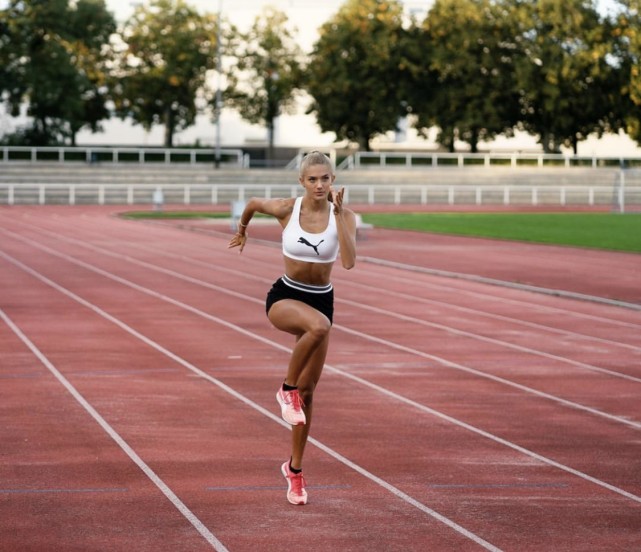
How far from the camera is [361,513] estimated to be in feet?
23.7

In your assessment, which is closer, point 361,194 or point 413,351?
point 413,351

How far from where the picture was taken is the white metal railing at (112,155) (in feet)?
217

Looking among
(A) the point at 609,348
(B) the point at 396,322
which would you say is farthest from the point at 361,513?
(B) the point at 396,322

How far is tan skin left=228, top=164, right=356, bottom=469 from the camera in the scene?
23.5 ft

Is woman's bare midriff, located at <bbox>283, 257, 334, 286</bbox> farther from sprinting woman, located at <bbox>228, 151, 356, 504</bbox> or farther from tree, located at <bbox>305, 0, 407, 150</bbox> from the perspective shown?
tree, located at <bbox>305, 0, 407, 150</bbox>

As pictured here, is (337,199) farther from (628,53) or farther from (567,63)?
(628,53)

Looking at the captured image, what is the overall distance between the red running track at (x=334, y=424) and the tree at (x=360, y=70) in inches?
2253

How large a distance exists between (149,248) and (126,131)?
56.3m

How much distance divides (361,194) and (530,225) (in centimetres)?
1969

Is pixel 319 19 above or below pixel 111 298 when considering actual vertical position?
above

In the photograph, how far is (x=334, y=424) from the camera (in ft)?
32.4

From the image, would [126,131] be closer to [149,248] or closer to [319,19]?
[319,19]

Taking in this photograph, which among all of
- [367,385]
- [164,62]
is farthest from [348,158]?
[367,385]

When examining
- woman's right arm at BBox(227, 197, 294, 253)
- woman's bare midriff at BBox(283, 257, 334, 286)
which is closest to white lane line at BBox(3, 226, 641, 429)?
woman's bare midriff at BBox(283, 257, 334, 286)
